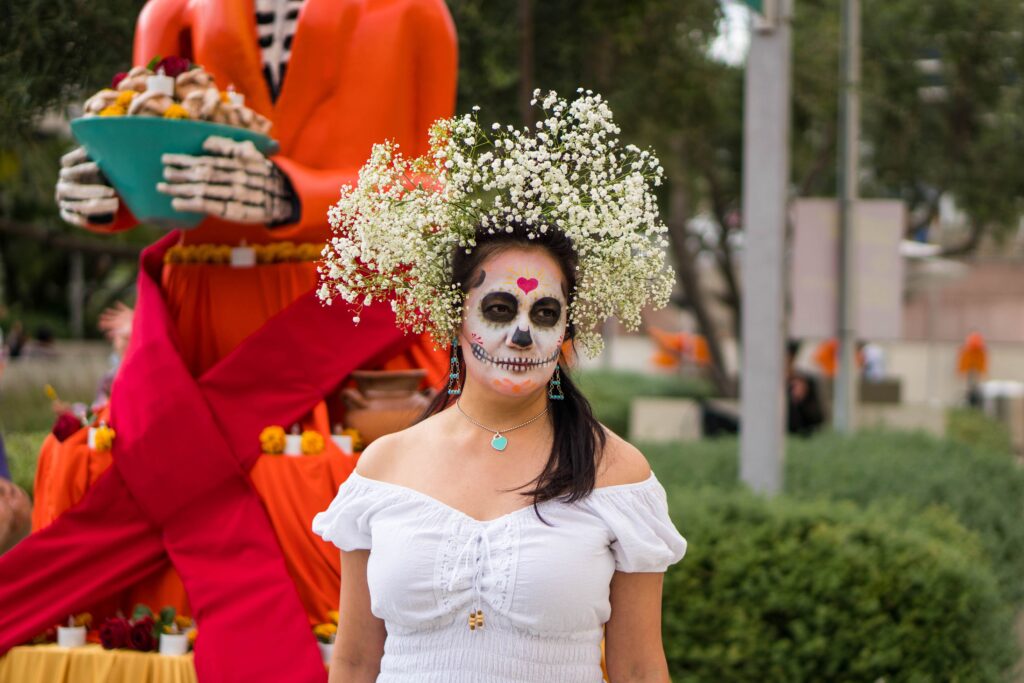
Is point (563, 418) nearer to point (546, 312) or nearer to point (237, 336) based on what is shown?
point (546, 312)

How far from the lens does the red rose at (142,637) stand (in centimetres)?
360

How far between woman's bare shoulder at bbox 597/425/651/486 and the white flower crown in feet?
0.92

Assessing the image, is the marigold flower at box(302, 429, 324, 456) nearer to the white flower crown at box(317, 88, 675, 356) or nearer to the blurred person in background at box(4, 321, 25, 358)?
the white flower crown at box(317, 88, 675, 356)

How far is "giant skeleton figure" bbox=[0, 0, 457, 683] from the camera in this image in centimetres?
358

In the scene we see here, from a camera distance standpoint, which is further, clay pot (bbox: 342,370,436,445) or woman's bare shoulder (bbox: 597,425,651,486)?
clay pot (bbox: 342,370,436,445)

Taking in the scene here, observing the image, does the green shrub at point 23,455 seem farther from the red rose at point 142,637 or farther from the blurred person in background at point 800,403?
the blurred person in background at point 800,403

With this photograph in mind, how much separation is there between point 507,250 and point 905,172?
13.0 meters

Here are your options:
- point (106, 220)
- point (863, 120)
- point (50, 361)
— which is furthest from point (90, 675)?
point (863, 120)

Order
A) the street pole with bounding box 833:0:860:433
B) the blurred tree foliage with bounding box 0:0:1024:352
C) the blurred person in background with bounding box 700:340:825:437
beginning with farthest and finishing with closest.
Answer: the blurred person in background with bounding box 700:340:825:437 → the street pole with bounding box 833:0:860:433 → the blurred tree foliage with bounding box 0:0:1024:352

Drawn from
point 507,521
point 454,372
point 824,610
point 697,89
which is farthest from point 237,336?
point 697,89

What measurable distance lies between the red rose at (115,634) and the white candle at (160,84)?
1.40m

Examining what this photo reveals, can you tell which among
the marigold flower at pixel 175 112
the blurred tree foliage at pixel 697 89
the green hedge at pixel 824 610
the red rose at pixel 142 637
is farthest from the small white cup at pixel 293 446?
the green hedge at pixel 824 610

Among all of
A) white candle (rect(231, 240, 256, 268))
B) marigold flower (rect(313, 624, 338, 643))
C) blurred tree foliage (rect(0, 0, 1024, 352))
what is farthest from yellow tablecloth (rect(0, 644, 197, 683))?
blurred tree foliage (rect(0, 0, 1024, 352))

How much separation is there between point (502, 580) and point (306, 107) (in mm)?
1985
